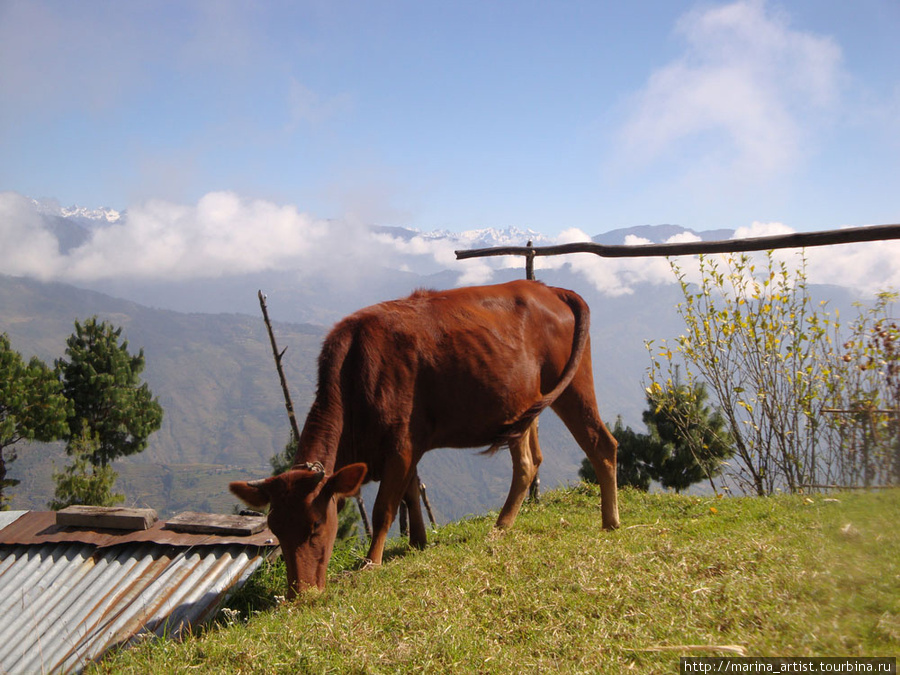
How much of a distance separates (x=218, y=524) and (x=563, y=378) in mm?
3910

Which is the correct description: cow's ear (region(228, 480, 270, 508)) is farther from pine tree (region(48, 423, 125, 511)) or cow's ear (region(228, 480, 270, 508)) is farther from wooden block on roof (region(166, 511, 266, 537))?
pine tree (region(48, 423, 125, 511))

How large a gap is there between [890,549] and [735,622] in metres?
0.84

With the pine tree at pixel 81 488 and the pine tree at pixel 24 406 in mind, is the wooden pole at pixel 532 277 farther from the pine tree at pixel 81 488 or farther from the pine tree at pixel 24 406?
the pine tree at pixel 24 406

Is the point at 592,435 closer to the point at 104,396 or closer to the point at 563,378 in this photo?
the point at 563,378

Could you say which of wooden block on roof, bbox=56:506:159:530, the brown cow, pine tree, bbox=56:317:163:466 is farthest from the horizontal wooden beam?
pine tree, bbox=56:317:163:466

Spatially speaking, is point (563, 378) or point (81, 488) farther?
point (81, 488)

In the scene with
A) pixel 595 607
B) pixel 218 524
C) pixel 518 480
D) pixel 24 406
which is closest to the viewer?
pixel 595 607

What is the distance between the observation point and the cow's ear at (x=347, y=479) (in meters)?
4.57

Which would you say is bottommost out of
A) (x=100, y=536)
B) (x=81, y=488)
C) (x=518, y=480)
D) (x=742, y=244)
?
(x=81, y=488)

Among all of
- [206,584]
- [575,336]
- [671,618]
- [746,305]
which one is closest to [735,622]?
[671,618]

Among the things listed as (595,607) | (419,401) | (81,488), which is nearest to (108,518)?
(419,401)

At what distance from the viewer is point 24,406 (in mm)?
20188

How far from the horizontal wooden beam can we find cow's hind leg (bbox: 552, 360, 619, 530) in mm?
1653

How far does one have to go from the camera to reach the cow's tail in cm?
545
